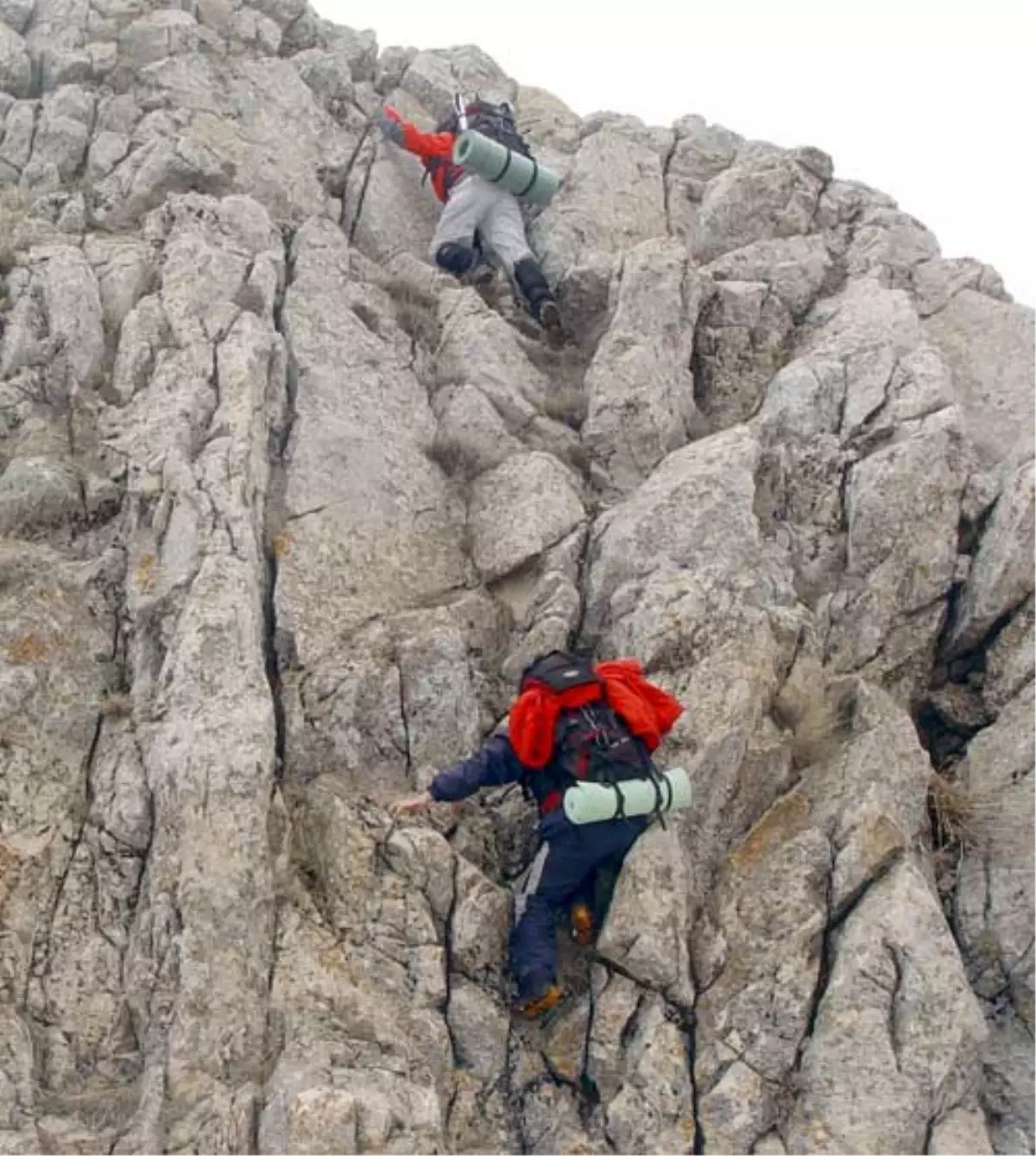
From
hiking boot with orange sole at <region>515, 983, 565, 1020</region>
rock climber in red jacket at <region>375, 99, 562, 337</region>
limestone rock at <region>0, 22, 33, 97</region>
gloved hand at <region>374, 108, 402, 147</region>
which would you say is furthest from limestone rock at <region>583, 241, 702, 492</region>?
limestone rock at <region>0, 22, 33, 97</region>

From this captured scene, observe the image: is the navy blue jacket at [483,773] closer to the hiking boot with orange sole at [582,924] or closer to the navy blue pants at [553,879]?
the navy blue pants at [553,879]

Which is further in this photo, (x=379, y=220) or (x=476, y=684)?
(x=379, y=220)

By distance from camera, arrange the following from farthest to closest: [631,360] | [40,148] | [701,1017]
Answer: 1. [40,148]
2. [631,360]
3. [701,1017]

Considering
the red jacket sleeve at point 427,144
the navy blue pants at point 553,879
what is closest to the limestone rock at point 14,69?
the red jacket sleeve at point 427,144

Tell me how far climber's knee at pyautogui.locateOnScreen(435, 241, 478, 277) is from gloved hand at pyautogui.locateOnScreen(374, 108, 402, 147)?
12.2ft

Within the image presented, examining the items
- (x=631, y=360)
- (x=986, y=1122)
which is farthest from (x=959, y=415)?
(x=986, y=1122)

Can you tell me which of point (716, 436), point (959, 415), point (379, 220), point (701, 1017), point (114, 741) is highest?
point (959, 415)

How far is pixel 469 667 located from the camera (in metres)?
13.6

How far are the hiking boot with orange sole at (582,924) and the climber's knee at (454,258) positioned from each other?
1211 cm

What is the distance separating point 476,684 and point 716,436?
499 cm

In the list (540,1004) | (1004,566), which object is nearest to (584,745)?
(540,1004)

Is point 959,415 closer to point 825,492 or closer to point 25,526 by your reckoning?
point 825,492

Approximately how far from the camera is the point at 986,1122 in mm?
11281

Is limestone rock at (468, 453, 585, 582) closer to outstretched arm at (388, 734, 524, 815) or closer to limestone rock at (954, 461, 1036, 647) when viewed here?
outstretched arm at (388, 734, 524, 815)
